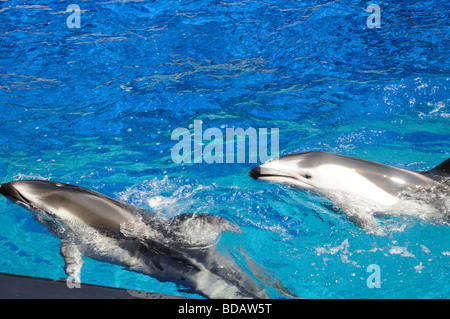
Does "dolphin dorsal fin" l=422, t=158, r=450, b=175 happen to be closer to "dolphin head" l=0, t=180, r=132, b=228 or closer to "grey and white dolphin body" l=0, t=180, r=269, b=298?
"grey and white dolphin body" l=0, t=180, r=269, b=298

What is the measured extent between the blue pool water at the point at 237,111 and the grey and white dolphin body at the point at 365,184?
5.8 inches

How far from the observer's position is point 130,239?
3.41 metres

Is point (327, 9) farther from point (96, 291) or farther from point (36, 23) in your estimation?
point (96, 291)

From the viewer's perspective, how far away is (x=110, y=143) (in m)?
5.86

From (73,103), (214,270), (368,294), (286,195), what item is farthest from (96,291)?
(73,103)

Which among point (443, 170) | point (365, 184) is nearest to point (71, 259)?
point (365, 184)

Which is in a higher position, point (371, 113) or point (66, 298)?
point (371, 113)

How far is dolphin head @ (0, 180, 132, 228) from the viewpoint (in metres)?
3.43

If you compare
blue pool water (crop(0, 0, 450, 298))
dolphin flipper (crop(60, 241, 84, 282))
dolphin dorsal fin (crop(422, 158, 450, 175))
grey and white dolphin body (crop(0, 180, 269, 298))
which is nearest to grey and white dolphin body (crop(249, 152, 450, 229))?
dolphin dorsal fin (crop(422, 158, 450, 175))

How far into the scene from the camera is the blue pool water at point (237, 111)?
12.5ft

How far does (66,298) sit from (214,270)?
117 centimetres

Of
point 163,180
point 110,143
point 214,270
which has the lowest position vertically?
point 214,270

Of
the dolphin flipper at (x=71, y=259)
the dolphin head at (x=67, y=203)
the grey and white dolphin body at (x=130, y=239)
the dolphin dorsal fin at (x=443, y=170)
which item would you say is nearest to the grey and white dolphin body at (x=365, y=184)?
the dolphin dorsal fin at (x=443, y=170)

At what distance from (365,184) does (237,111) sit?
2.72 meters
